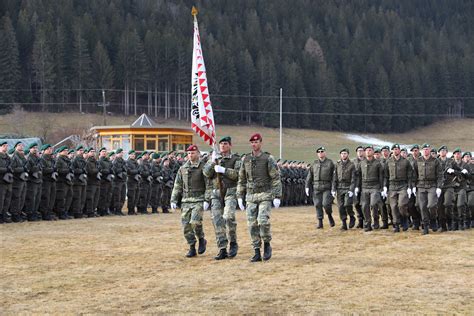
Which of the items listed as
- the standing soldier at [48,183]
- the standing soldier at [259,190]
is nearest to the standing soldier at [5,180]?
the standing soldier at [48,183]

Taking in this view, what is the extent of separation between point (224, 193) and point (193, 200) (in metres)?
0.58

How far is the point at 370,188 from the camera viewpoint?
59.5 ft

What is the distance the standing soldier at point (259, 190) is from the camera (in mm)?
12312

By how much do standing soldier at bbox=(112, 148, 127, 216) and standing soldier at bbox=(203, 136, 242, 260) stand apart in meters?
10.5

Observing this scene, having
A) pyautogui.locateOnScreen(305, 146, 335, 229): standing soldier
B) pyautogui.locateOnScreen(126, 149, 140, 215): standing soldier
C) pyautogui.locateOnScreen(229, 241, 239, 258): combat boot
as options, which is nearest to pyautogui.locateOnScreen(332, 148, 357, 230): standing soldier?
pyautogui.locateOnScreen(305, 146, 335, 229): standing soldier

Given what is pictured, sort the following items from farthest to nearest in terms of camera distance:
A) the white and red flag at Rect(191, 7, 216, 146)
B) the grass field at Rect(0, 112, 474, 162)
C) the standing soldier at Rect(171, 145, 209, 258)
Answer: the grass field at Rect(0, 112, 474, 162)
the white and red flag at Rect(191, 7, 216, 146)
the standing soldier at Rect(171, 145, 209, 258)

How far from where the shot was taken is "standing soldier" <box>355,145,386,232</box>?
18.0 m

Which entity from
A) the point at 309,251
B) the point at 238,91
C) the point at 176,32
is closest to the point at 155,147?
the point at 309,251

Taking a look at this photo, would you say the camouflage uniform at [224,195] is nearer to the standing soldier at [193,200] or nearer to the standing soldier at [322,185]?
the standing soldier at [193,200]

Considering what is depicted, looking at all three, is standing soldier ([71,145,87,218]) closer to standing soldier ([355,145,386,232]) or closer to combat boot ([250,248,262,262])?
standing soldier ([355,145,386,232])

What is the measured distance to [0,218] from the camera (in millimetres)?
19172

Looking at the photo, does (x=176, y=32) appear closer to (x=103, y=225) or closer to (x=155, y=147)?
(x=155, y=147)

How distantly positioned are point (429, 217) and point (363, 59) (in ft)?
354

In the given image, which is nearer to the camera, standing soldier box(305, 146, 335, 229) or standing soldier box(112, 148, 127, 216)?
standing soldier box(305, 146, 335, 229)
